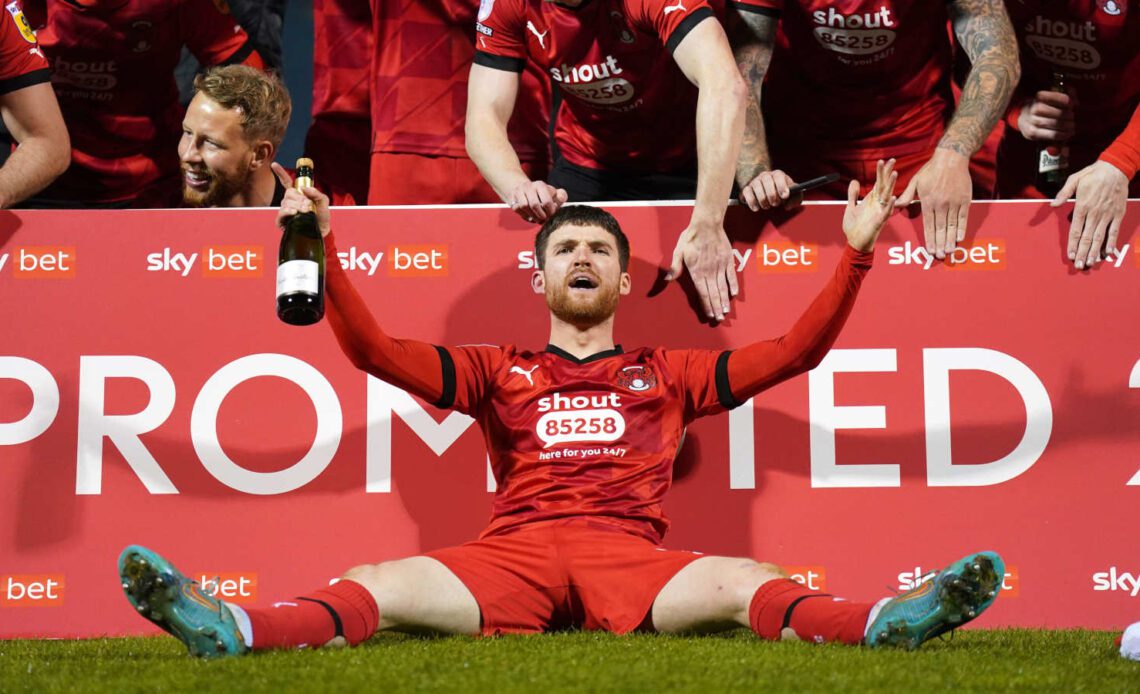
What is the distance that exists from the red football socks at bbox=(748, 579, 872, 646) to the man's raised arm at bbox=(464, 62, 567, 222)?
1.55 meters

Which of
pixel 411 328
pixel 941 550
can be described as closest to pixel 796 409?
pixel 941 550

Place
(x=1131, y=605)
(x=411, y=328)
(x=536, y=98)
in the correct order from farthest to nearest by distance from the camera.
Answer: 1. (x=536, y=98)
2. (x=411, y=328)
3. (x=1131, y=605)

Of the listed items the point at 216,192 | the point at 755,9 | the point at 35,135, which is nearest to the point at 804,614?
the point at 755,9

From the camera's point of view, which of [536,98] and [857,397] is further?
[536,98]

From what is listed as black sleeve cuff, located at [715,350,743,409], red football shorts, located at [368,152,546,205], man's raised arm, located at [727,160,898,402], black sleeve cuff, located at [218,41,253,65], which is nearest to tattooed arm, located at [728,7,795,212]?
man's raised arm, located at [727,160,898,402]

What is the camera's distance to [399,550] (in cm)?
404

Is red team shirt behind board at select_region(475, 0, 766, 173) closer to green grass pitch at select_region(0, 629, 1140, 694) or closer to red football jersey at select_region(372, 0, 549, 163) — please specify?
red football jersey at select_region(372, 0, 549, 163)

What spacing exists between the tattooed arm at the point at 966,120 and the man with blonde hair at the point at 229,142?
2163 millimetres

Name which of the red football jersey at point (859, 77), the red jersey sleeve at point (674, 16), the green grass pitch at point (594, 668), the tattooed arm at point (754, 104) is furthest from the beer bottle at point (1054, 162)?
the green grass pitch at point (594, 668)

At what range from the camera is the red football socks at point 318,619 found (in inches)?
114

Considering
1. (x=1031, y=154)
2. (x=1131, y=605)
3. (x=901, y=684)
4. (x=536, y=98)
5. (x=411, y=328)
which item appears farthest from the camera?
(x=536, y=98)

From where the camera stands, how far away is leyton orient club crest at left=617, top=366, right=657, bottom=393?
3.72 m

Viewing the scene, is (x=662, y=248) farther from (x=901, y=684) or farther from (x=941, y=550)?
(x=901, y=684)

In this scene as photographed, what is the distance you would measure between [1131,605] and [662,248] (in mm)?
1778
